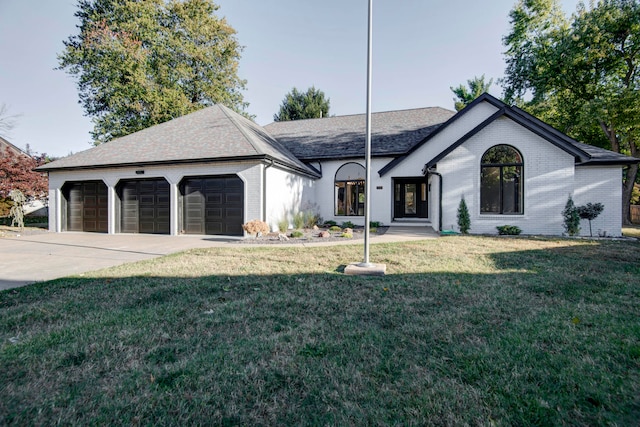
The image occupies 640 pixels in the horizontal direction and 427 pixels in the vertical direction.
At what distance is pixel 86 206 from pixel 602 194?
24.0 metres

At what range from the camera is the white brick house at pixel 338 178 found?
11.7 m

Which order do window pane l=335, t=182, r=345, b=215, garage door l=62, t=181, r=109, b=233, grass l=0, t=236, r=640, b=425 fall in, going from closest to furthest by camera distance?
grass l=0, t=236, r=640, b=425 < garage door l=62, t=181, r=109, b=233 < window pane l=335, t=182, r=345, b=215

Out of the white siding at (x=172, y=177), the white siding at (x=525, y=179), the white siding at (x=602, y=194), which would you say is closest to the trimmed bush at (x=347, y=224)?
the white siding at (x=525, y=179)

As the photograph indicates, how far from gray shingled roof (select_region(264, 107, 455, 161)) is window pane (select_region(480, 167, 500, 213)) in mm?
4270

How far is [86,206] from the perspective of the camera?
1499cm

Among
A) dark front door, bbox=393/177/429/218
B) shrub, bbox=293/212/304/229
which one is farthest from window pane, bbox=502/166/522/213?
shrub, bbox=293/212/304/229

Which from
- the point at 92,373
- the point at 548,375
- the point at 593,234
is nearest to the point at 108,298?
the point at 92,373

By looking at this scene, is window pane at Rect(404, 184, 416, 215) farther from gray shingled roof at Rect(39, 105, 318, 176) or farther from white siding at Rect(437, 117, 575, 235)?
gray shingled roof at Rect(39, 105, 318, 176)

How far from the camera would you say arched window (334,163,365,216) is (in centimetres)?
1705

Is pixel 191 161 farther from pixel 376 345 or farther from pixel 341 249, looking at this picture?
pixel 376 345

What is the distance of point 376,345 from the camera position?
292 centimetres

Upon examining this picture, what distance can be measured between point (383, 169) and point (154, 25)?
23008 millimetres

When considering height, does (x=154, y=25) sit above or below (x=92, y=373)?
above

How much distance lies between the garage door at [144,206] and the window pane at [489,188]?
571 inches
